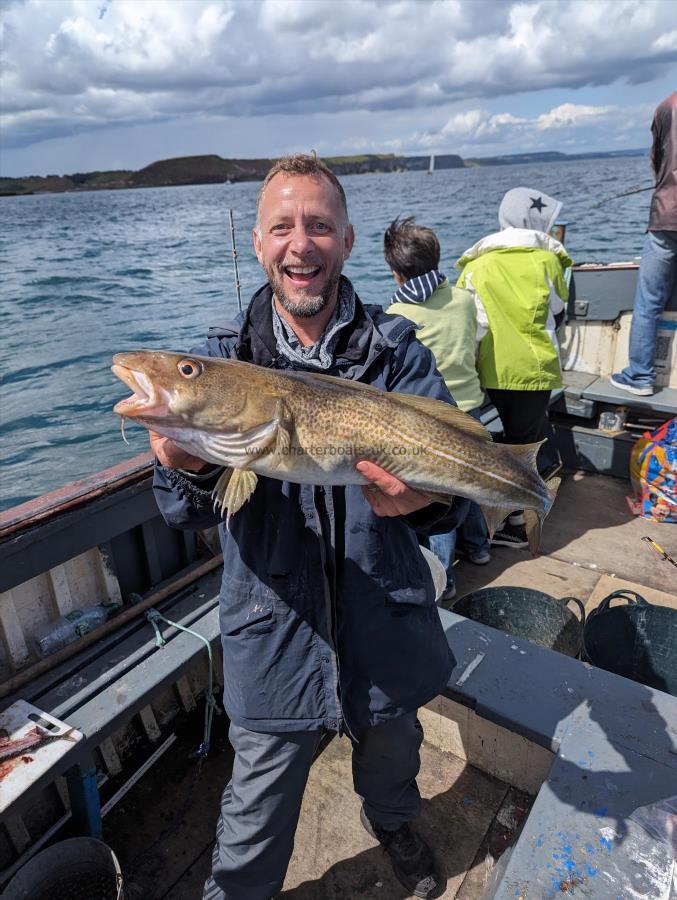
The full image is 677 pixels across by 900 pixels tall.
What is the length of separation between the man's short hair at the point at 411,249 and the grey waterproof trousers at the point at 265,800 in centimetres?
335

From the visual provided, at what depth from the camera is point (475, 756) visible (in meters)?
3.83

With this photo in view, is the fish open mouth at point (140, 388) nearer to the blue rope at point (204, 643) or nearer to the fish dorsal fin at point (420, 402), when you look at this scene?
the fish dorsal fin at point (420, 402)

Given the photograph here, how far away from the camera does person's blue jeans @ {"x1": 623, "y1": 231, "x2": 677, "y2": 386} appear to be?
23.0ft

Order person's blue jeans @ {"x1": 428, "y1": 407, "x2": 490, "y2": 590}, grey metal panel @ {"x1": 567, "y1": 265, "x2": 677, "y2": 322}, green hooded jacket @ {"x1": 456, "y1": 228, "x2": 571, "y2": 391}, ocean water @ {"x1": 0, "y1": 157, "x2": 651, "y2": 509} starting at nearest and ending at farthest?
1. person's blue jeans @ {"x1": 428, "y1": 407, "x2": 490, "y2": 590}
2. green hooded jacket @ {"x1": 456, "y1": 228, "x2": 571, "y2": 391}
3. grey metal panel @ {"x1": 567, "y1": 265, "x2": 677, "y2": 322}
4. ocean water @ {"x1": 0, "y1": 157, "x2": 651, "y2": 509}

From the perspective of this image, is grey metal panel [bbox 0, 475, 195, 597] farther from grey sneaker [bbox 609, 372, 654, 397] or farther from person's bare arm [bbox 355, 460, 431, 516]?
grey sneaker [bbox 609, 372, 654, 397]

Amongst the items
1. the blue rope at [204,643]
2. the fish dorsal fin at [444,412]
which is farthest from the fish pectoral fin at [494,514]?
the blue rope at [204,643]

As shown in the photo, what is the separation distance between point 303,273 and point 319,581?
1.33 m

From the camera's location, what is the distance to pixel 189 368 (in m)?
2.19

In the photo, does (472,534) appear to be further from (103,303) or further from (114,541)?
(103,303)

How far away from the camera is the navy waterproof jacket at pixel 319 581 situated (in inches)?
99.9

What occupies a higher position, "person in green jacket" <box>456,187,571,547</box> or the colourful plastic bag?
"person in green jacket" <box>456,187,571,547</box>

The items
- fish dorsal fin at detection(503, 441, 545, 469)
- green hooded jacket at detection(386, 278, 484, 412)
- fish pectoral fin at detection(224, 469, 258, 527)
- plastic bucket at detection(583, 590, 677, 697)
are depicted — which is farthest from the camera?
green hooded jacket at detection(386, 278, 484, 412)

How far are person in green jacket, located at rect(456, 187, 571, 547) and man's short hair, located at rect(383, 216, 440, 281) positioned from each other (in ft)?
3.59

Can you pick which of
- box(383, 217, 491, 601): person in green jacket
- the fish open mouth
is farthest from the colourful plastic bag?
the fish open mouth
